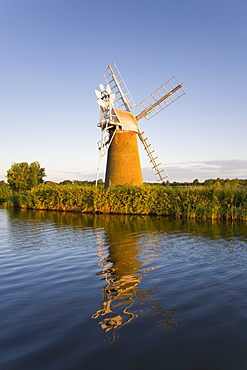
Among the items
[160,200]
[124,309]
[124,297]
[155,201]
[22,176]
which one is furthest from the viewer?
[22,176]

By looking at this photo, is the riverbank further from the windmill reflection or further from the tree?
the tree

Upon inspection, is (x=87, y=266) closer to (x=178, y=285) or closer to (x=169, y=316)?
(x=178, y=285)

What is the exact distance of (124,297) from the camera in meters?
4.61

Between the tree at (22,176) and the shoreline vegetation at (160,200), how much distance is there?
18.8 meters

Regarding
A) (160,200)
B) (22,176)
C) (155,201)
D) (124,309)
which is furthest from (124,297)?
(22,176)

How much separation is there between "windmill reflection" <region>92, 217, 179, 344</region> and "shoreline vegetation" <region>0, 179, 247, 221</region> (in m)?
10.1

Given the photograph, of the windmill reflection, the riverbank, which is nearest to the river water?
the windmill reflection

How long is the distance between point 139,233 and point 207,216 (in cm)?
682

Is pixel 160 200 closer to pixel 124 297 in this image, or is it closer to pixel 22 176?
pixel 124 297

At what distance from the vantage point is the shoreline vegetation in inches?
663

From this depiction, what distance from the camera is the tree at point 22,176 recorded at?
145 ft

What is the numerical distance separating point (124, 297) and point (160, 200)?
48.2ft

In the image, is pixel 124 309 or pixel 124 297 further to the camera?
pixel 124 297

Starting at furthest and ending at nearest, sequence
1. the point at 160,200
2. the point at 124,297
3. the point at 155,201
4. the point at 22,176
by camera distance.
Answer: the point at 22,176 < the point at 155,201 < the point at 160,200 < the point at 124,297
